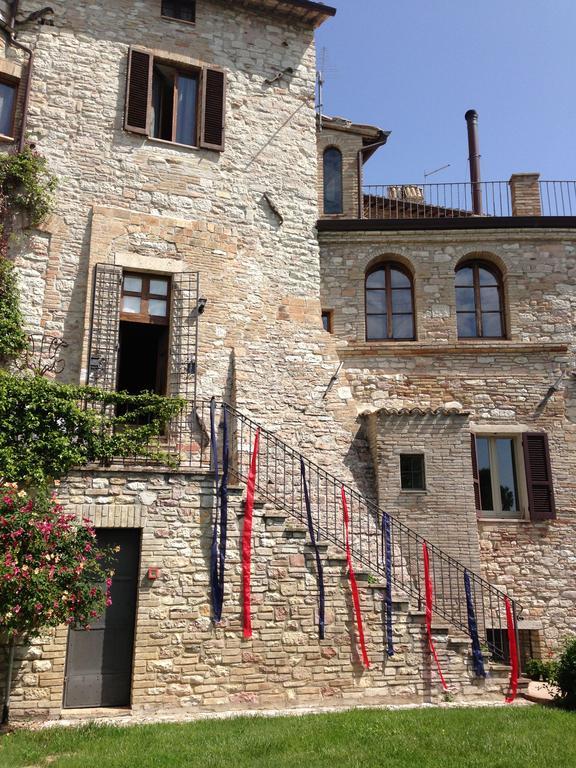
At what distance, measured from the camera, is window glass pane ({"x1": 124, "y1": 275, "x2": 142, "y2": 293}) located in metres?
12.2

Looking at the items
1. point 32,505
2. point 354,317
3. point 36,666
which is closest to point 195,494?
point 32,505

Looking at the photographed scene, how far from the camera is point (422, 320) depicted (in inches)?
561

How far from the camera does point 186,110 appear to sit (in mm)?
13625

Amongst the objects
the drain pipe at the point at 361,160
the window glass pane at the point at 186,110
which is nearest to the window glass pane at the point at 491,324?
the drain pipe at the point at 361,160

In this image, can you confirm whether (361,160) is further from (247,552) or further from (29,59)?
(247,552)

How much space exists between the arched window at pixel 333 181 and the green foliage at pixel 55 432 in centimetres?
870

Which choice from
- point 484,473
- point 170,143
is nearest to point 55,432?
point 170,143

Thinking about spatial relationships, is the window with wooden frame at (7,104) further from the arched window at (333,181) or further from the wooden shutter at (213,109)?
the arched window at (333,181)

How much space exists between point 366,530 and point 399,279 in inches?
221

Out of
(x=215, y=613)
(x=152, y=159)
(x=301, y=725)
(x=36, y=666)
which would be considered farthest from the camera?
(x=152, y=159)

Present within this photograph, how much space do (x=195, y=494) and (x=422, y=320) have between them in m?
6.57

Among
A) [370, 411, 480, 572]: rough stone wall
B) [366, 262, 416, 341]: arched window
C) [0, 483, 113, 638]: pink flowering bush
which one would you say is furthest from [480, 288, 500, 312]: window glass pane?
[0, 483, 113, 638]: pink flowering bush

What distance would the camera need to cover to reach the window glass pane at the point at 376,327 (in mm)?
14414

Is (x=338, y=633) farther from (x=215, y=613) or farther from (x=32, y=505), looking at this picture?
(x=32, y=505)
